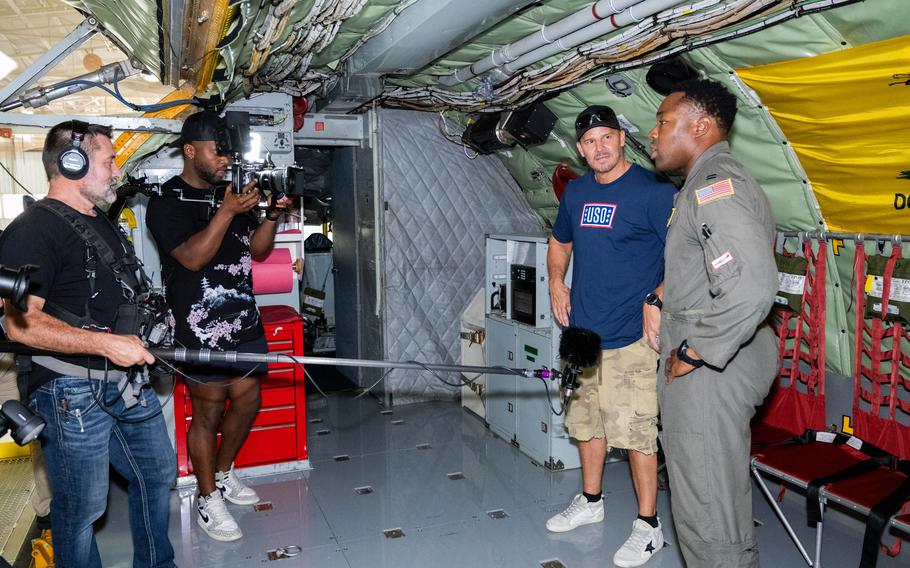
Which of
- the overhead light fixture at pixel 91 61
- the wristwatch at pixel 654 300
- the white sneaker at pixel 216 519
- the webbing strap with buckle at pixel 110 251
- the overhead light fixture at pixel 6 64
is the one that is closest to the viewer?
the webbing strap with buckle at pixel 110 251

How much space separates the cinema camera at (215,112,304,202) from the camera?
2.69 m

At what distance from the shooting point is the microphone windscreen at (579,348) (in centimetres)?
264

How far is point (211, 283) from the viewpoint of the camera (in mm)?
3062

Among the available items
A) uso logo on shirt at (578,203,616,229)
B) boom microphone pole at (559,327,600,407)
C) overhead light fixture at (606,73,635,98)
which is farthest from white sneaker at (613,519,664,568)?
overhead light fixture at (606,73,635,98)

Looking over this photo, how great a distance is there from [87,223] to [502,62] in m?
2.25

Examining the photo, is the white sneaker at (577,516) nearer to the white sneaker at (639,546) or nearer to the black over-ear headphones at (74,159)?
the white sneaker at (639,546)

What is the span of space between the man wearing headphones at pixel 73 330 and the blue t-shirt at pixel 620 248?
5.85 feet

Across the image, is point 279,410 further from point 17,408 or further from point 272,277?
point 17,408

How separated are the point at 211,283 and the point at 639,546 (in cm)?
222

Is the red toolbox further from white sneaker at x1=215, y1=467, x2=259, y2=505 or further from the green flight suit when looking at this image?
the green flight suit

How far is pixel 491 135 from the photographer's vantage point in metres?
4.70

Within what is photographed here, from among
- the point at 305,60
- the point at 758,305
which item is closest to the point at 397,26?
the point at 305,60

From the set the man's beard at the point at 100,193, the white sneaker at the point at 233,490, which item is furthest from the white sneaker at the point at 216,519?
the man's beard at the point at 100,193

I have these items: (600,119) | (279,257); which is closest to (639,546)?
(600,119)
